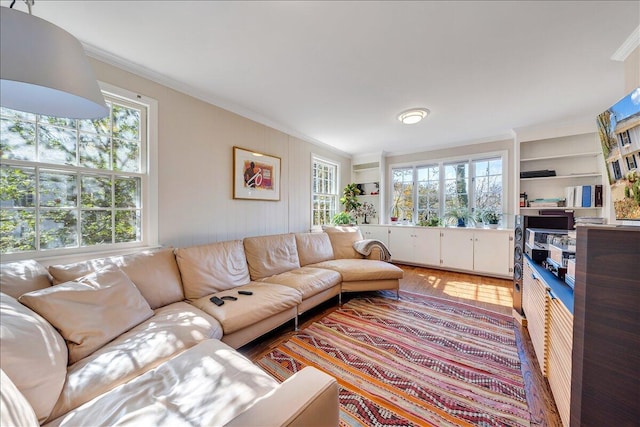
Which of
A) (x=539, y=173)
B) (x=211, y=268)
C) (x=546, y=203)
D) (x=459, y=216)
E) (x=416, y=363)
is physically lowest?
(x=416, y=363)

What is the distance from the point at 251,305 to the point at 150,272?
0.85 meters

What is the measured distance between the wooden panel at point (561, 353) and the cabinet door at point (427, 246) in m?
3.08

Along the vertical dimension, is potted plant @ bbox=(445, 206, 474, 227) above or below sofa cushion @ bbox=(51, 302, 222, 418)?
above

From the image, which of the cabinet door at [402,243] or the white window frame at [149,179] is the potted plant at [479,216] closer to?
the cabinet door at [402,243]

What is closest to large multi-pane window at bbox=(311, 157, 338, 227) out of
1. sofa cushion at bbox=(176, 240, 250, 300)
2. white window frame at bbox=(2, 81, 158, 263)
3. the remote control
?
sofa cushion at bbox=(176, 240, 250, 300)

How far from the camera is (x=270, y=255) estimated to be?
9.42ft

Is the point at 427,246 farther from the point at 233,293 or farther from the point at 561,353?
the point at 233,293

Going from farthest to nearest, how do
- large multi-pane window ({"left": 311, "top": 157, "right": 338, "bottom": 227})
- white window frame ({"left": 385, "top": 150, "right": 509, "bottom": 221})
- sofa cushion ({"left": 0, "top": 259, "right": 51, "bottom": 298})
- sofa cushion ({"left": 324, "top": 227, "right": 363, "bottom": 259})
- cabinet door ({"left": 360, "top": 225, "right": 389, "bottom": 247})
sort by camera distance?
cabinet door ({"left": 360, "top": 225, "right": 389, "bottom": 247}), large multi-pane window ({"left": 311, "top": 157, "right": 338, "bottom": 227}), white window frame ({"left": 385, "top": 150, "right": 509, "bottom": 221}), sofa cushion ({"left": 324, "top": 227, "right": 363, "bottom": 259}), sofa cushion ({"left": 0, "top": 259, "right": 51, "bottom": 298})

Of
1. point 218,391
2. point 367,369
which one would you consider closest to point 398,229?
point 367,369

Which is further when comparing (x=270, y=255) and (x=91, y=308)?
(x=270, y=255)

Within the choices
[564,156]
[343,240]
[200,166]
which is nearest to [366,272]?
Result: [343,240]

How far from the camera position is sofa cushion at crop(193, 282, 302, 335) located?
69.2 inches

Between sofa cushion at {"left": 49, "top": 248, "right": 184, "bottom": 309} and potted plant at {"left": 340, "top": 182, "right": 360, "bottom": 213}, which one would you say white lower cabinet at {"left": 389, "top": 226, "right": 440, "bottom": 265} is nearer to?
potted plant at {"left": 340, "top": 182, "right": 360, "bottom": 213}

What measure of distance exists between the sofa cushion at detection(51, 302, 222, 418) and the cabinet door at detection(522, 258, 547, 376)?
83.2 inches
